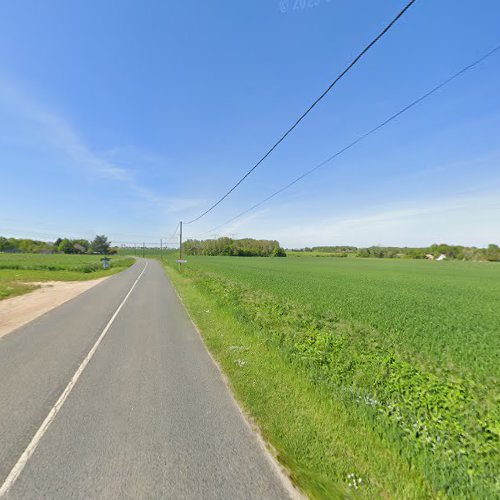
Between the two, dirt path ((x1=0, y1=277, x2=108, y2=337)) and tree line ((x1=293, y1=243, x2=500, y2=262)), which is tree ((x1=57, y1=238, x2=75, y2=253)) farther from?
tree line ((x1=293, y1=243, x2=500, y2=262))

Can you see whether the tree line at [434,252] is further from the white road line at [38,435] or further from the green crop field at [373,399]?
the white road line at [38,435]

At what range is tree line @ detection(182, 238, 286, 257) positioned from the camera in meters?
139

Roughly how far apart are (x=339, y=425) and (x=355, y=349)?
3.26 m

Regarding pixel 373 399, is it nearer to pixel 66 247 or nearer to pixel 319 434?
pixel 319 434

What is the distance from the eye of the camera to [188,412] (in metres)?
3.81

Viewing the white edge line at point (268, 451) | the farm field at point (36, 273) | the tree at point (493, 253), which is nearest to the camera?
the white edge line at point (268, 451)

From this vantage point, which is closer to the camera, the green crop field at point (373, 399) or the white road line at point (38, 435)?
the white road line at point (38, 435)

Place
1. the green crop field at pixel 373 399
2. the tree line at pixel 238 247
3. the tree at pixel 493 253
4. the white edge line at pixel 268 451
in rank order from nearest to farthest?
the white edge line at pixel 268 451, the green crop field at pixel 373 399, the tree at pixel 493 253, the tree line at pixel 238 247

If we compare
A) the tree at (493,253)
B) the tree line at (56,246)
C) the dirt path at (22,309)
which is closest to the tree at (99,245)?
the tree line at (56,246)

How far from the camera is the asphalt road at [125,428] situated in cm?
255

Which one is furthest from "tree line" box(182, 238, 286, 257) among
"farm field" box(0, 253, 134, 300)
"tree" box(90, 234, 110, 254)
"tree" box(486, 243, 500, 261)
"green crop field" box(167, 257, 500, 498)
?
"green crop field" box(167, 257, 500, 498)

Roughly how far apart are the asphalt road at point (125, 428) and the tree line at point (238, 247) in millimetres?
132058

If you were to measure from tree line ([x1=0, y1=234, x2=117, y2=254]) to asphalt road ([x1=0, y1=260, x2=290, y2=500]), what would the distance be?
150605 mm

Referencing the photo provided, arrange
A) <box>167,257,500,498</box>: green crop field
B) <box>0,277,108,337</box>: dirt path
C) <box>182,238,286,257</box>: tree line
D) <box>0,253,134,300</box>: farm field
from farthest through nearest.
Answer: <box>182,238,286,257</box>: tree line, <box>0,253,134,300</box>: farm field, <box>0,277,108,337</box>: dirt path, <box>167,257,500,498</box>: green crop field
